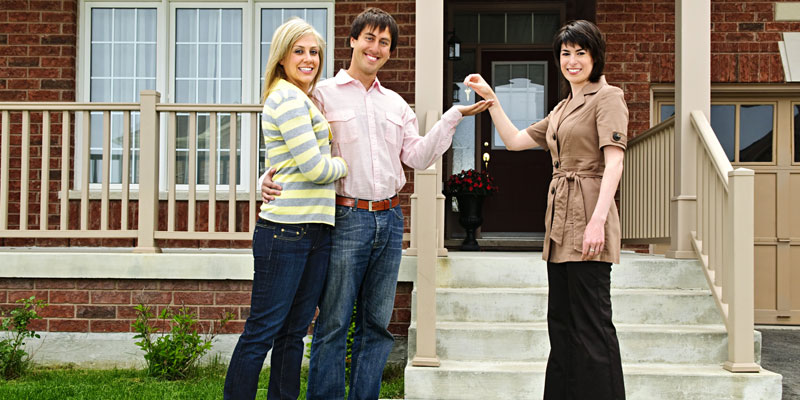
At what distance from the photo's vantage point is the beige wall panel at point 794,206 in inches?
284

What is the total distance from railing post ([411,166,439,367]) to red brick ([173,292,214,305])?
1.66m

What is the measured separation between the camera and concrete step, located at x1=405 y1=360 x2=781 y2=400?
→ 407 cm

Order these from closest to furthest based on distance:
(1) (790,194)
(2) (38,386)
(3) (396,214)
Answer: (3) (396,214) → (2) (38,386) → (1) (790,194)

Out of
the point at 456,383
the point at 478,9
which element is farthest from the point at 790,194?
the point at 456,383

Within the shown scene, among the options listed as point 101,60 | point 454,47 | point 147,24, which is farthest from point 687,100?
point 101,60

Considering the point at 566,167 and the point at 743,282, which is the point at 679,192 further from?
the point at 566,167

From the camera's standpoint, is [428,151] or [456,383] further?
[456,383]

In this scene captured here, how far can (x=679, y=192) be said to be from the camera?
5.23 metres

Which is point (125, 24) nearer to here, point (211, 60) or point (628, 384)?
point (211, 60)

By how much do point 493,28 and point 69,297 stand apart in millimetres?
4843

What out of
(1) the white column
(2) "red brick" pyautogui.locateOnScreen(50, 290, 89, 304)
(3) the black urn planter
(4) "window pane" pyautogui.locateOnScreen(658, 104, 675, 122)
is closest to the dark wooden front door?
(3) the black urn planter

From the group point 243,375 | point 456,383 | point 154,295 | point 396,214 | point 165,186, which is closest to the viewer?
point 243,375

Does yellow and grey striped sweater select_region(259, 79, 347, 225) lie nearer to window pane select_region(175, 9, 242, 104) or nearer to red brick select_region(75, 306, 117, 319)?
red brick select_region(75, 306, 117, 319)

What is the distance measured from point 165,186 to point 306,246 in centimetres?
445
